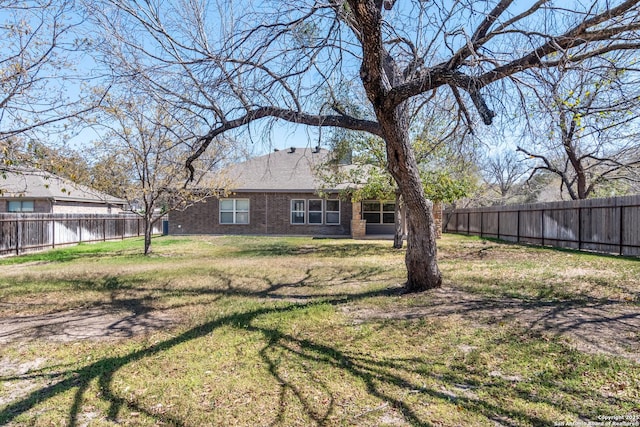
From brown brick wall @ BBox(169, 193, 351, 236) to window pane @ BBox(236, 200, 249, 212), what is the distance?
243mm

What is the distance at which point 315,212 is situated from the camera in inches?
859

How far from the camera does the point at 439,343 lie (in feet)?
14.7

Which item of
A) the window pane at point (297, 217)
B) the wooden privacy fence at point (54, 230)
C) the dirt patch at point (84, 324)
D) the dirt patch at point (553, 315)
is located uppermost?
the window pane at point (297, 217)

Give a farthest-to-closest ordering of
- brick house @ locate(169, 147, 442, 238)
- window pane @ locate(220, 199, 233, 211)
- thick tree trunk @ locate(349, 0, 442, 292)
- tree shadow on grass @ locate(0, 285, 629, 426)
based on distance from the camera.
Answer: window pane @ locate(220, 199, 233, 211)
brick house @ locate(169, 147, 442, 238)
thick tree trunk @ locate(349, 0, 442, 292)
tree shadow on grass @ locate(0, 285, 629, 426)

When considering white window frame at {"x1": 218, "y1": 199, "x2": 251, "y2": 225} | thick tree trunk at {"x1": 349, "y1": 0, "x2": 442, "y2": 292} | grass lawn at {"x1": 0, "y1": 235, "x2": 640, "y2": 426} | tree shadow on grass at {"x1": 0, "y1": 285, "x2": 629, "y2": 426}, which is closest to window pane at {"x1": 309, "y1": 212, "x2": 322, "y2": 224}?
white window frame at {"x1": 218, "y1": 199, "x2": 251, "y2": 225}

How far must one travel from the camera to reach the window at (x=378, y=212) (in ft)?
74.8

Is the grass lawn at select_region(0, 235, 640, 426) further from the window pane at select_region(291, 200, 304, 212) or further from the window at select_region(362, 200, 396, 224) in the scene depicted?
the window at select_region(362, 200, 396, 224)

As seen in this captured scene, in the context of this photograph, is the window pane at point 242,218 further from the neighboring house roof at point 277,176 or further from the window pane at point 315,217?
the window pane at point 315,217

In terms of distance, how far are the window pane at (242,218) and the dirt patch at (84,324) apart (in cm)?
1573

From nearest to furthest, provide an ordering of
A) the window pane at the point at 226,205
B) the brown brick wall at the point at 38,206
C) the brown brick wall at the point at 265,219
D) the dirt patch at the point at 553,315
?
the dirt patch at the point at 553,315 < the brown brick wall at the point at 38,206 < the brown brick wall at the point at 265,219 < the window pane at the point at 226,205

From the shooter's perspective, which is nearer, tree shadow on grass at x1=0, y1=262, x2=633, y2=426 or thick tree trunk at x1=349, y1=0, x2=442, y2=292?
tree shadow on grass at x1=0, y1=262, x2=633, y2=426

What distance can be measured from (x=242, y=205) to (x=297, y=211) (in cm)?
313

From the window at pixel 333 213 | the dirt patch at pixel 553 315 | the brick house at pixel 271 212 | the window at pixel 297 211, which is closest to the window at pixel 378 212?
the brick house at pixel 271 212

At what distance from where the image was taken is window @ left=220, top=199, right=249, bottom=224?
72.5 ft
